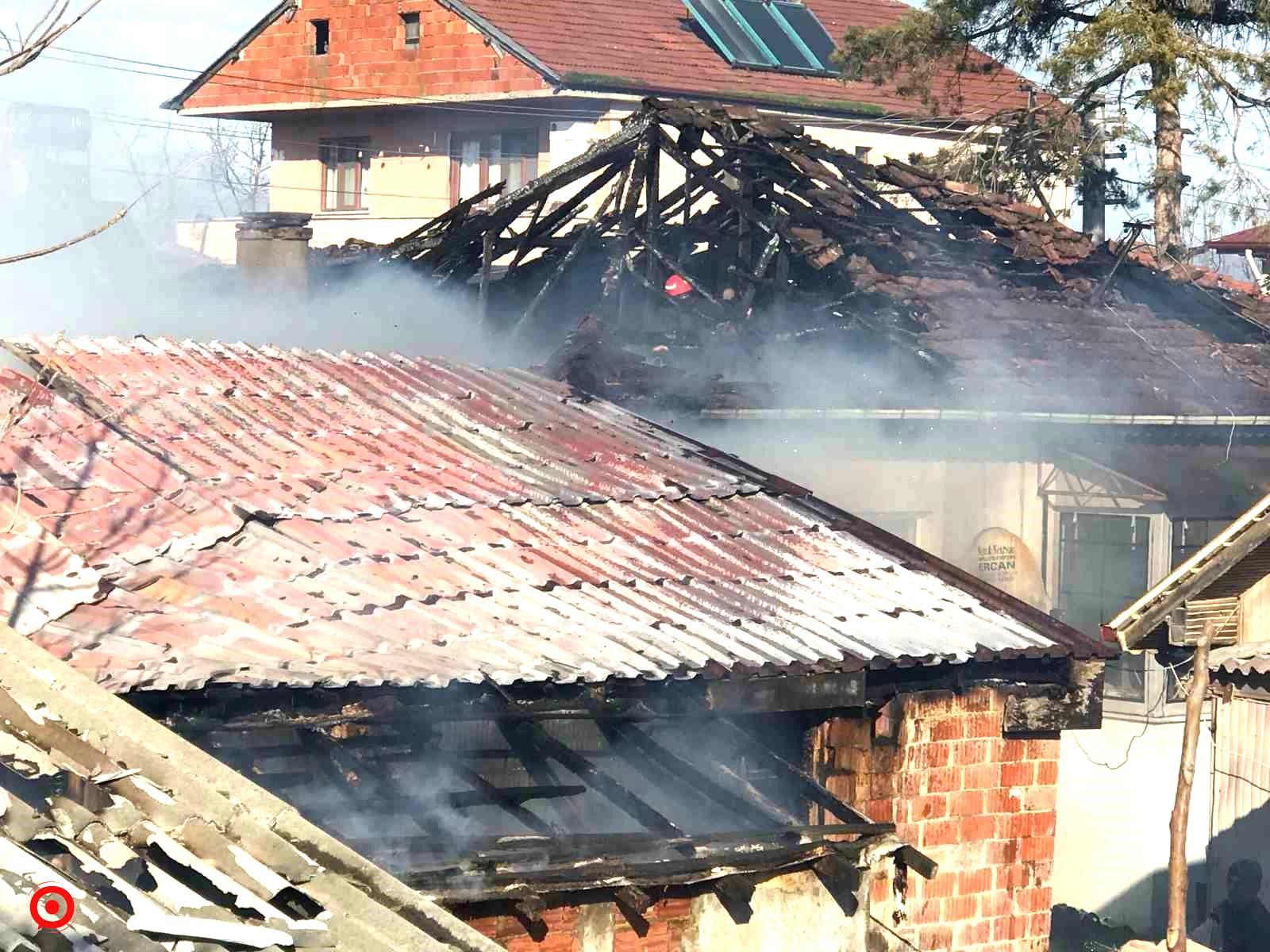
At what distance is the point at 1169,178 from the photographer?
77.9 ft

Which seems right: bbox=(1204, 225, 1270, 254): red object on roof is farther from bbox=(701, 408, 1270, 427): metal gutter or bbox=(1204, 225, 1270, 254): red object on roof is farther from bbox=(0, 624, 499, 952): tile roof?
bbox=(0, 624, 499, 952): tile roof

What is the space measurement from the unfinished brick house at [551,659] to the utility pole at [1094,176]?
1450 cm

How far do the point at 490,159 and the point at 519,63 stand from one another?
2559 millimetres

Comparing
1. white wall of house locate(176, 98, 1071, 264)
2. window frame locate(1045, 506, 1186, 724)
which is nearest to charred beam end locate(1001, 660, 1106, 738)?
window frame locate(1045, 506, 1186, 724)

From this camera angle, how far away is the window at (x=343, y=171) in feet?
117

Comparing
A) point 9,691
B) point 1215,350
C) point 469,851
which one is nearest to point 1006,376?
point 1215,350

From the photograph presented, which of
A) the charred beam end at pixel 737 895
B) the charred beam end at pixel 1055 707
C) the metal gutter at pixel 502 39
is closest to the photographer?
the charred beam end at pixel 737 895

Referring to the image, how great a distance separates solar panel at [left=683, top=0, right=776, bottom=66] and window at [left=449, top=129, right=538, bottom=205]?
13.7 ft

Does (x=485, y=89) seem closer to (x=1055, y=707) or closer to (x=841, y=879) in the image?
(x=1055, y=707)

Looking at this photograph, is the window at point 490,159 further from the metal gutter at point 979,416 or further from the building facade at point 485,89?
the metal gutter at point 979,416

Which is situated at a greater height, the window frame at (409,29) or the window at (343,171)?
the window frame at (409,29)

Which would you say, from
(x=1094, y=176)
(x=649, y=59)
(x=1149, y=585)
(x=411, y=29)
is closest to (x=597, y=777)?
(x=1149, y=585)

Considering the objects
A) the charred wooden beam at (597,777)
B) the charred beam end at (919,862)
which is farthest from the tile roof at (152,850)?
the charred beam end at (919,862)

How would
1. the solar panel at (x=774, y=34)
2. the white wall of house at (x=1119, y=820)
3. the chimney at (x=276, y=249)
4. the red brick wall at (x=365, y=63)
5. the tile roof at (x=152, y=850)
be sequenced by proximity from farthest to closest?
the solar panel at (x=774, y=34), the red brick wall at (x=365, y=63), the chimney at (x=276, y=249), the white wall of house at (x=1119, y=820), the tile roof at (x=152, y=850)
